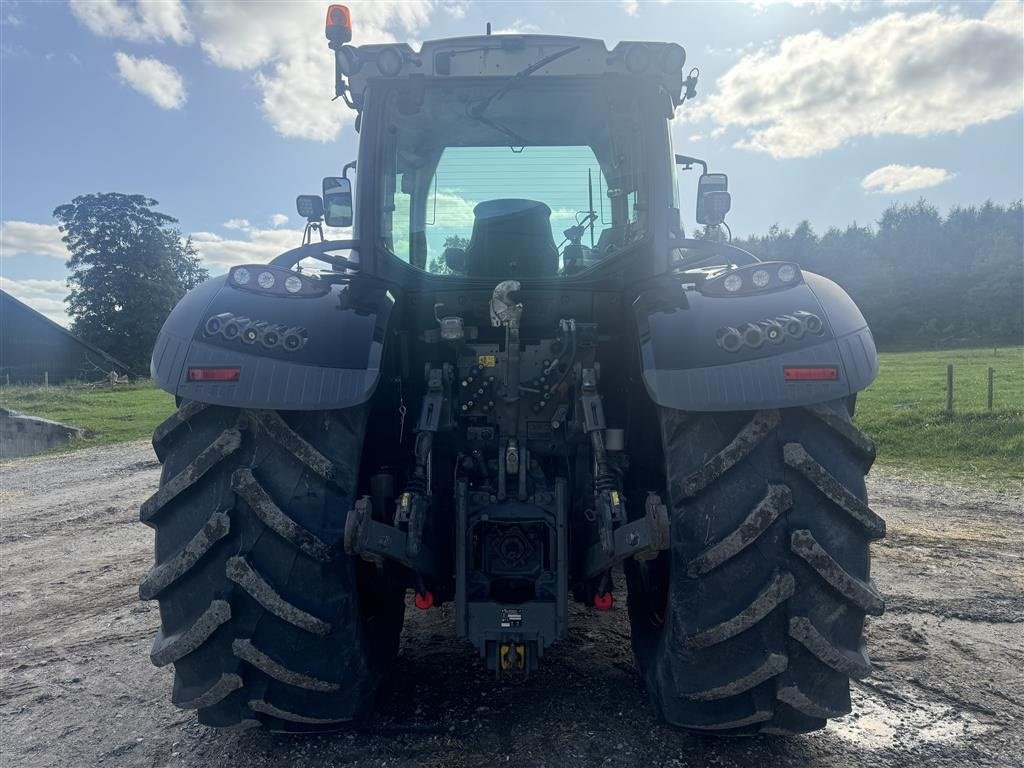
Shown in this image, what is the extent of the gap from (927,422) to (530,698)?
34.2 feet

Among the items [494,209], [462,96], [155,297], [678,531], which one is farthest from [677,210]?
[155,297]

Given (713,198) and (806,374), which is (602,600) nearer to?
(806,374)

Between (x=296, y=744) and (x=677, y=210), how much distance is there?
8.73ft

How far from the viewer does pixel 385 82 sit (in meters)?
2.98

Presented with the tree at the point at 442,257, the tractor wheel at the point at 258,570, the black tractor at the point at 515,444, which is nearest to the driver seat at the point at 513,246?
the black tractor at the point at 515,444

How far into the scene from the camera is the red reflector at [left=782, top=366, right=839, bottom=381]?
2.10 meters

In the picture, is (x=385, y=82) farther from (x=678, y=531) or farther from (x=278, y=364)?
(x=678, y=531)

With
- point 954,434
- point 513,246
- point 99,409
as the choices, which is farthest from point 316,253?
point 99,409

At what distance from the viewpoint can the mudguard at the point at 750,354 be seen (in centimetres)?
209

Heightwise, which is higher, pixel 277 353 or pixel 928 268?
pixel 928 268

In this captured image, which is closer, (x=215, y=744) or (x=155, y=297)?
(x=215, y=744)

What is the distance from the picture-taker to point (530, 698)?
2.76m

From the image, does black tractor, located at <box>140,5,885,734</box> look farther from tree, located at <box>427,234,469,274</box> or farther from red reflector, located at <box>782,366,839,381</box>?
tree, located at <box>427,234,469,274</box>

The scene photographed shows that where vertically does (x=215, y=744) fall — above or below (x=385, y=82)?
below
